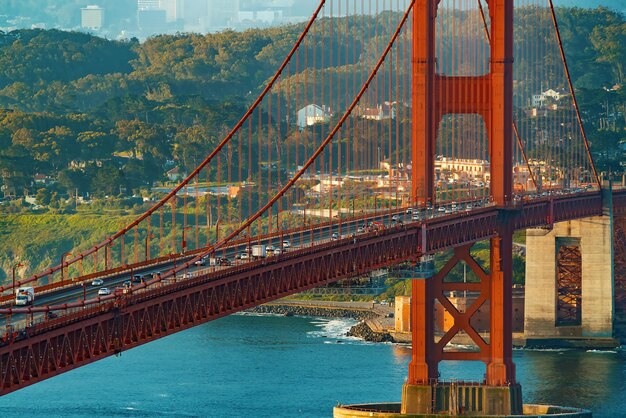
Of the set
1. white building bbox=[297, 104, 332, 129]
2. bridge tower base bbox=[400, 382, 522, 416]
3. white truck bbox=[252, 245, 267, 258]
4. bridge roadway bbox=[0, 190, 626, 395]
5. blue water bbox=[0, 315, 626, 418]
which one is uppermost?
white building bbox=[297, 104, 332, 129]

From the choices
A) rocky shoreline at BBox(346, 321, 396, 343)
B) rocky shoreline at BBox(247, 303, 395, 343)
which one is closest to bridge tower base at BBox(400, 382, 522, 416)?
rocky shoreline at BBox(346, 321, 396, 343)

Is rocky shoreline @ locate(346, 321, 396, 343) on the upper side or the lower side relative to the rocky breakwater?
upper

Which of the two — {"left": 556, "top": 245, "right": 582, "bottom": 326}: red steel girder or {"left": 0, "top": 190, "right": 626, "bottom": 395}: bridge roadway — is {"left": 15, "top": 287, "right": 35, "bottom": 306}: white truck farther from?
{"left": 556, "top": 245, "right": 582, "bottom": 326}: red steel girder

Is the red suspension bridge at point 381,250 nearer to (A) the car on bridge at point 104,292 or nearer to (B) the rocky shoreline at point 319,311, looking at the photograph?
(A) the car on bridge at point 104,292

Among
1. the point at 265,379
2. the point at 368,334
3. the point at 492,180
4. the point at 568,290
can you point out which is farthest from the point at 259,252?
the point at 568,290

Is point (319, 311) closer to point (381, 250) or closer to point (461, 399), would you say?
point (461, 399)

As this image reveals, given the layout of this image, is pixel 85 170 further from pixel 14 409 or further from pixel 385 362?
pixel 14 409

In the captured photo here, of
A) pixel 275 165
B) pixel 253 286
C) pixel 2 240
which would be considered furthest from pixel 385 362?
pixel 275 165
